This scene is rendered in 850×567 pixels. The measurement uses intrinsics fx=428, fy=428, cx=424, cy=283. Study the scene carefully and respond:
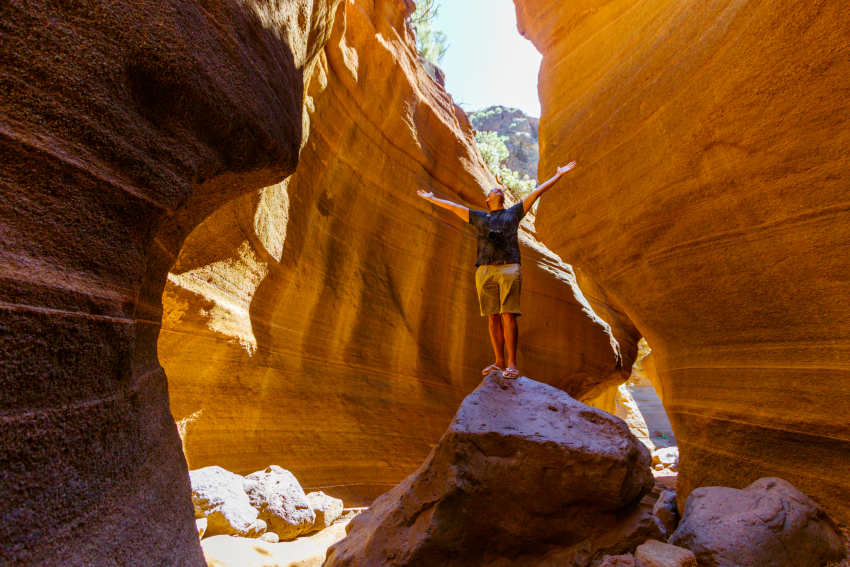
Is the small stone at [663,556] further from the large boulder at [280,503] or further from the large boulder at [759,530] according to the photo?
the large boulder at [280,503]

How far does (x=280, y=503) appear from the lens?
4176 mm

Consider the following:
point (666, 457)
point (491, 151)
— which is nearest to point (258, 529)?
point (666, 457)

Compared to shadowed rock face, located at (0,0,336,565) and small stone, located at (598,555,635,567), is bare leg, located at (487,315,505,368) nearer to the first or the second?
small stone, located at (598,555,635,567)

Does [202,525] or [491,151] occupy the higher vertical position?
[491,151]

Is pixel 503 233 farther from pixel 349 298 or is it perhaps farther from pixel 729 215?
pixel 349 298

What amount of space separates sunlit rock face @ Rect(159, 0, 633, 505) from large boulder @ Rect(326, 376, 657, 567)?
2.75m

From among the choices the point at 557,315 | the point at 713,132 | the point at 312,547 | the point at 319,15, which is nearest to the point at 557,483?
the point at 312,547

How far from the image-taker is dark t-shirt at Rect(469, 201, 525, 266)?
3.94 meters

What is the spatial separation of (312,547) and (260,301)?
2.74 m

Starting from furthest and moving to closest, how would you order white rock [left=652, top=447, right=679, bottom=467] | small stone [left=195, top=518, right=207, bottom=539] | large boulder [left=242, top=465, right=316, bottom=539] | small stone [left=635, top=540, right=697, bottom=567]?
white rock [left=652, top=447, right=679, bottom=467] → large boulder [left=242, top=465, right=316, bottom=539] → small stone [left=195, top=518, right=207, bottom=539] → small stone [left=635, top=540, right=697, bottom=567]

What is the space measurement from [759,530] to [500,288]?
2376 mm

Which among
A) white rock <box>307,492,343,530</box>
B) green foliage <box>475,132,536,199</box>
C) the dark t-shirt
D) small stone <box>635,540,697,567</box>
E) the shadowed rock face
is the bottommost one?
white rock <box>307,492,343,530</box>

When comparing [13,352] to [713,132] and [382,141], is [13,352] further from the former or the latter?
[382,141]

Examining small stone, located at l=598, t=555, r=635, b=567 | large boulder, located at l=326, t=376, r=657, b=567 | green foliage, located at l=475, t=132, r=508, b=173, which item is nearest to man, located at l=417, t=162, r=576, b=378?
large boulder, located at l=326, t=376, r=657, b=567
